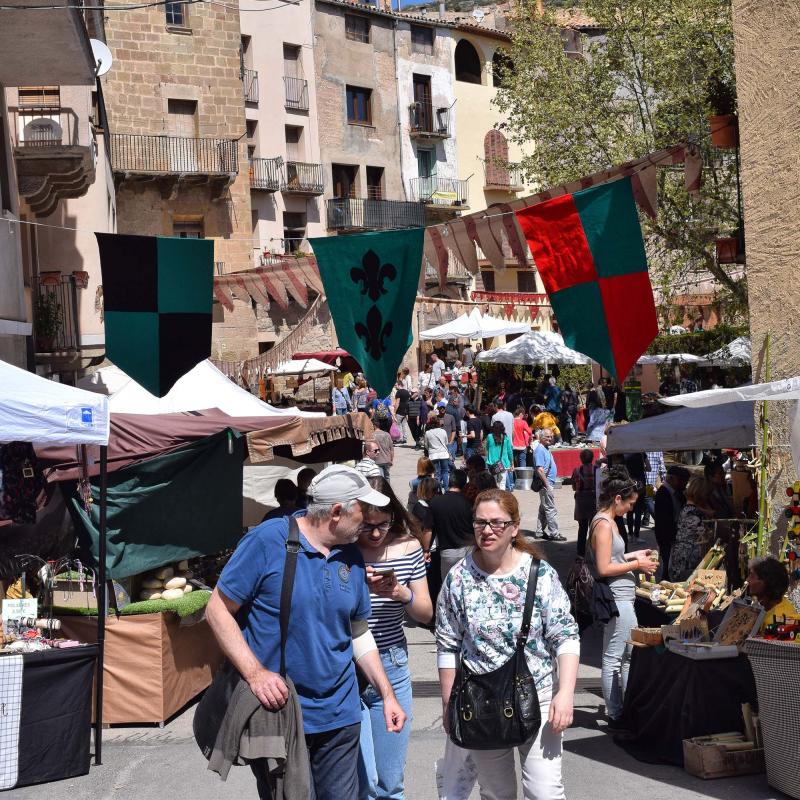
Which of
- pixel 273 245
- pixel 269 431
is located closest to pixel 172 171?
pixel 273 245

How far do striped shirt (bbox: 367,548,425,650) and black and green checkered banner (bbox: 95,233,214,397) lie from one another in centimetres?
300

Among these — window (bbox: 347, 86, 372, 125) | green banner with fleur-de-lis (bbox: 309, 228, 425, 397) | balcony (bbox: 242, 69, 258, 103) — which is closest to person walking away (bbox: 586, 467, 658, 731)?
green banner with fleur-de-lis (bbox: 309, 228, 425, 397)

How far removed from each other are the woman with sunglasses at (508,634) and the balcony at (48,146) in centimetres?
1126

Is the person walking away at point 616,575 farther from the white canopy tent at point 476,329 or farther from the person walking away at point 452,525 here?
the white canopy tent at point 476,329

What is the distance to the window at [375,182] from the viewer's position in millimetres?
50531

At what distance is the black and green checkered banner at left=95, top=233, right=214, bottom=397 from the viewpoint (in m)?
8.00

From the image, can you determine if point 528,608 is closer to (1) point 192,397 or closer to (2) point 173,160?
(1) point 192,397

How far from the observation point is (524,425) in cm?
2209

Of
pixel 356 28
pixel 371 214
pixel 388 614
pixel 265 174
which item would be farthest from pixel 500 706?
pixel 356 28

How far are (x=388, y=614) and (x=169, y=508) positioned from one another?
12.3 feet

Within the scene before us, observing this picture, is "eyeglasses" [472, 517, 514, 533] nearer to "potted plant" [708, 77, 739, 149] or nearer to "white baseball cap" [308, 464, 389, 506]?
"white baseball cap" [308, 464, 389, 506]

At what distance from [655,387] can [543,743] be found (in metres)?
29.7

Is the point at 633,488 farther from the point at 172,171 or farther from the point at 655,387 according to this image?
the point at 172,171

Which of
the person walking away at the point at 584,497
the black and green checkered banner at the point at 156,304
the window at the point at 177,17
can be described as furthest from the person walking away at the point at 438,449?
the window at the point at 177,17
